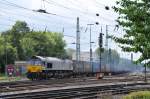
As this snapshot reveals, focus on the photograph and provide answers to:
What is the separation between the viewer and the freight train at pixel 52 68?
66.5 meters

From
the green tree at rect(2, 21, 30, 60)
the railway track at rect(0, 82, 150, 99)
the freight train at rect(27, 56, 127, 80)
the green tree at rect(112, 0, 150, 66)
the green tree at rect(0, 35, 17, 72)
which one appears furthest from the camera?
the green tree at rect(2, 21, 30, 60)

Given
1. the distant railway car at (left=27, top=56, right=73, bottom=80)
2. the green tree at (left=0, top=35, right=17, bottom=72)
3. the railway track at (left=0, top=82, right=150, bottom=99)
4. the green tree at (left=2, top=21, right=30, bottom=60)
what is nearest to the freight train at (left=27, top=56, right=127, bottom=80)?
the distant railway car at (left=27, top=56, right=73, bottom=80)

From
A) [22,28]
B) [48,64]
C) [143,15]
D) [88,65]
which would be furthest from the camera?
[22,28]

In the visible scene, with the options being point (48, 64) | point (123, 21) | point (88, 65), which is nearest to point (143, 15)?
point (123, 21)

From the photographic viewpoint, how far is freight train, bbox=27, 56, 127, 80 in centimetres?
6650

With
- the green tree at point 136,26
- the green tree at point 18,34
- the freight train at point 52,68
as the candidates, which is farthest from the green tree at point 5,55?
the green tree at point 136,26

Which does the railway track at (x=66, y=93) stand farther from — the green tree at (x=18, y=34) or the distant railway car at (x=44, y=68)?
the green tree at (x=18, y=34)

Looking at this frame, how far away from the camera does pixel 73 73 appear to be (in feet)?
259

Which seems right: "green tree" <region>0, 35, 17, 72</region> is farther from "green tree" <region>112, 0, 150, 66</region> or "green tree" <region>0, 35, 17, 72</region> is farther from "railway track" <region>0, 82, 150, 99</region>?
"green tree" <region>112, 0, 150, 66</region>

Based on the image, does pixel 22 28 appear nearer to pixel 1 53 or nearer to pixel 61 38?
pixel 61 38

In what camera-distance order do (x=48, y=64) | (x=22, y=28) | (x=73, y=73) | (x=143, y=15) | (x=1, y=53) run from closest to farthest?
(x=143, y=15)
(x=48, y=64)
(x=73, y=73)
(x=1, y=53)
(x=22, y=28)

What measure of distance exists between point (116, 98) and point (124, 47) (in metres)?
7.37

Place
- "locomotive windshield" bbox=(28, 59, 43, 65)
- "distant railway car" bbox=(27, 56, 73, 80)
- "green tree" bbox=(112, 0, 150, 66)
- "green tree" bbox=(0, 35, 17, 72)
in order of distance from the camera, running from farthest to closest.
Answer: "green tree" bbox=(0, 35, 17, 72) < "locomotive windshield" bbox=(28, 59, 43, 65) < "distant railway car" bbox=(27, 56, 73, 80) < "green tree" bbox=(112, 0, 150, 66)

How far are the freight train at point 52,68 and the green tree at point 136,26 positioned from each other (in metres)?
44.0
